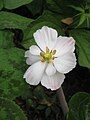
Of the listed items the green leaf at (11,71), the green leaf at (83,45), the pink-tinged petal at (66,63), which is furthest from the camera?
the green leaf at (83,45)

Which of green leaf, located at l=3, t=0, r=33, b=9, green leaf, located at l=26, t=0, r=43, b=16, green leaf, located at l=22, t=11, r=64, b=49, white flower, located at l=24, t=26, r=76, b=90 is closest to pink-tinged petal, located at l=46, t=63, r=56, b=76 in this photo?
white flower, located at l=24, t=26, r=76, b=90

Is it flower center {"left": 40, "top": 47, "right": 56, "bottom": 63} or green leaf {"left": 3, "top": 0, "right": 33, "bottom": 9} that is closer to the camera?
flower center {"left": 40, "top": 47, "right": 56, "bottom": 63}

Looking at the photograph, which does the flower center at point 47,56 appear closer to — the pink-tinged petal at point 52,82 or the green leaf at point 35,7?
the pink-tinged petal at point 52,82

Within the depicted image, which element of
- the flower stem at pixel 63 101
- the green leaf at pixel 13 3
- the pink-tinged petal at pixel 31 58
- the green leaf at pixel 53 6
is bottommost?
the flower stem at pixel 63 101

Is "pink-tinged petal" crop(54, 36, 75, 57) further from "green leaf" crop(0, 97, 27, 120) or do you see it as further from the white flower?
"green leaf" crop(0, 97, 27, 120)

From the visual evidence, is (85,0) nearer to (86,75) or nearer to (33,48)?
(86,75)

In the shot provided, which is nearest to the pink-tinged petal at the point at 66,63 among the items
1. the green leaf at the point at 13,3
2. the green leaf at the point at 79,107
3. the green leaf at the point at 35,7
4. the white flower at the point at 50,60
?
the white flower at the point at 50,60
